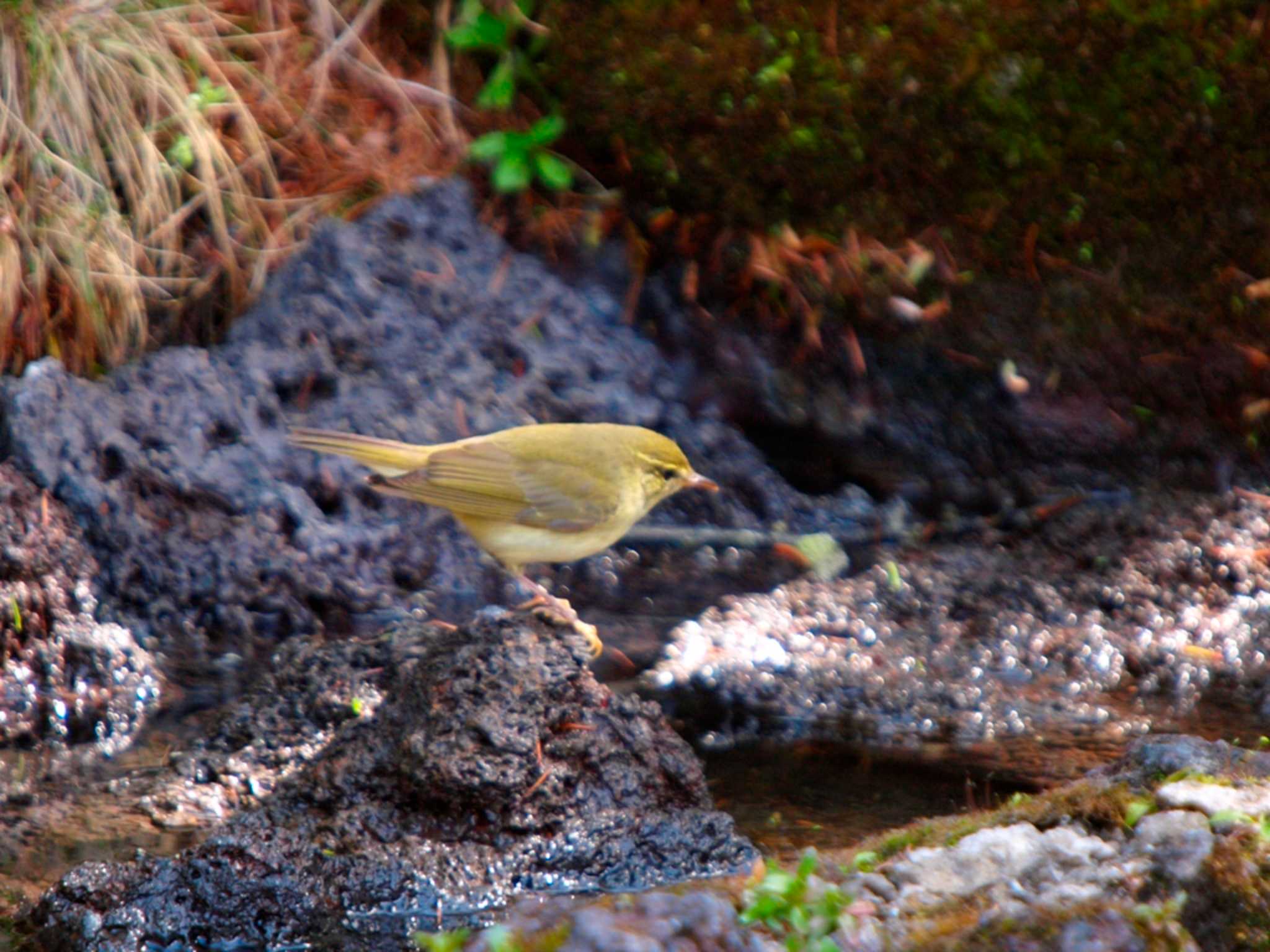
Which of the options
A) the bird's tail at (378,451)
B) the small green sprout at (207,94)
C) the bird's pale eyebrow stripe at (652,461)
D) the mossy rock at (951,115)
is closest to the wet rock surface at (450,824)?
the bird's tail at (378,451)

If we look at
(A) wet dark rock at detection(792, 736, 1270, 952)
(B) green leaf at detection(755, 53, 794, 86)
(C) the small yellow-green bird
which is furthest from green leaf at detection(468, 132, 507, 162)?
(A) wet dark rock at detection(792, 736, 1270, 952)

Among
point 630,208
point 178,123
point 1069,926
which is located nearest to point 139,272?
point 178,123

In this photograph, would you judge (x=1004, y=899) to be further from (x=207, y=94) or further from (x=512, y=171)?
(x=207, y=94)

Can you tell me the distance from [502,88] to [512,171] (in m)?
0.48

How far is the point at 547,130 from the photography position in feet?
23.2

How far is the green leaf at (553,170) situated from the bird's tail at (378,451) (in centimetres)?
234

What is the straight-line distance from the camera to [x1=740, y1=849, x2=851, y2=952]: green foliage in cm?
242

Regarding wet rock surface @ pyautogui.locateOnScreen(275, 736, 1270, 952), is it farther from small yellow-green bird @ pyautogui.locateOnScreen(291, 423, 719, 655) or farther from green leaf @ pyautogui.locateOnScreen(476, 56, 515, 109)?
green leaf @ pyautogui.locateOnScreen(476, 56, 515, 109)

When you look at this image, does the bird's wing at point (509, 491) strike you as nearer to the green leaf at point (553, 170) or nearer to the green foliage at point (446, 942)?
the green leaf at point (553, 170)

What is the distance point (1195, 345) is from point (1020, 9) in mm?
1665

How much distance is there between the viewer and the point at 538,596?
4832mm

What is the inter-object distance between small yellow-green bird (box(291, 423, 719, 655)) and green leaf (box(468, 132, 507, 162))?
7.67 ft

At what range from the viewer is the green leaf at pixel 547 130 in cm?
705

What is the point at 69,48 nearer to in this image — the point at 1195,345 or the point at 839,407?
the point at 839,407
